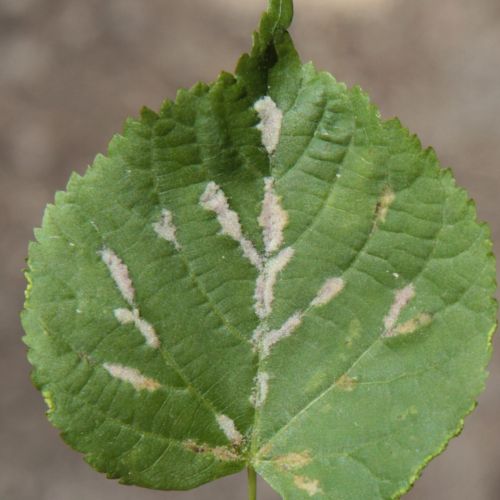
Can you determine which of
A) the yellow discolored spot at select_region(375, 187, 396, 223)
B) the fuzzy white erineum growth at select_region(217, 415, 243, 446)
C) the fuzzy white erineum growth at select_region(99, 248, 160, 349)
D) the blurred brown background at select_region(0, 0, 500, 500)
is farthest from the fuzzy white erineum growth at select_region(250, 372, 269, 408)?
the blurred brown background at select_region(0, 0, 500, 500)

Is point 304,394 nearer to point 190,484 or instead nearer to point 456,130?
point 190,484

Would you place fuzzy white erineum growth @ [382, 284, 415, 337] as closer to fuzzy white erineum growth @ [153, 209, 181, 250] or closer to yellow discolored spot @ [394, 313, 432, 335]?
yellow discolored spot @ [394, 313, 432, 335]

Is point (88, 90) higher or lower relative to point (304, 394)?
higher

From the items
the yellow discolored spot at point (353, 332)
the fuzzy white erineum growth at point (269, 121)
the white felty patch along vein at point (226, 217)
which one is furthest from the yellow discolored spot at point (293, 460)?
the fuzzy white erineum growth at point (269, 121)

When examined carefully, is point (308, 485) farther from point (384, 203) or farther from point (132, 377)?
point (384, 203)

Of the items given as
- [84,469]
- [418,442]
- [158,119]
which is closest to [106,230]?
[158,119]

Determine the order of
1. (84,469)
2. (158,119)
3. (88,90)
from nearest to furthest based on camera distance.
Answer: (158,119) < (84,469) < (88,90)
